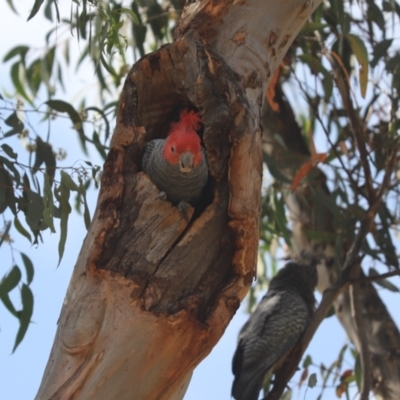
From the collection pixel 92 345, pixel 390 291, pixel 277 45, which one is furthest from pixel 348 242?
pixel 92 345

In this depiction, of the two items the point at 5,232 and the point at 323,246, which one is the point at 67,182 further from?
the point at 323,246

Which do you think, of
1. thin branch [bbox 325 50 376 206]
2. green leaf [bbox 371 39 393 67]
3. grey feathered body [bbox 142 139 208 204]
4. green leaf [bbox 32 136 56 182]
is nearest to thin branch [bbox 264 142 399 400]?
thin branch [bbox 325 50 376 206]

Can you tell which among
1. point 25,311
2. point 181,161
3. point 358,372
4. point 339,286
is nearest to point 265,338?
point 358,372

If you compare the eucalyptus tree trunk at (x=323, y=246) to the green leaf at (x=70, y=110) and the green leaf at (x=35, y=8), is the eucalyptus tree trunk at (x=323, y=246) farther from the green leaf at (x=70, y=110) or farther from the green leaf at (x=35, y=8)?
the green leaf at (x=35, y=8)

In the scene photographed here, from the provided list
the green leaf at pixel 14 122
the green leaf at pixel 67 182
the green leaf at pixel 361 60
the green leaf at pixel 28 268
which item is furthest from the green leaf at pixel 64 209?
the green leaf at pixel 361 60

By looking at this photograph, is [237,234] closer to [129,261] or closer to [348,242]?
[129,261]

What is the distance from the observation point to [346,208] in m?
3.93

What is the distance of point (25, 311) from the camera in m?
2.92

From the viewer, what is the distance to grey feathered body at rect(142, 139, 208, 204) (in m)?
2.52

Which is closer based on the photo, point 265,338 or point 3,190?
point 3,190

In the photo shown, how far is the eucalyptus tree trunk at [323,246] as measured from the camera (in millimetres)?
Result: 3703

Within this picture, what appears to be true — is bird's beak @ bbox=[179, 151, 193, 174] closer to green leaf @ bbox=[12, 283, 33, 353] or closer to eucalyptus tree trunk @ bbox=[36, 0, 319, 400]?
eucalyptus tree trunk @ bbox=[36, 0, 319, 400]

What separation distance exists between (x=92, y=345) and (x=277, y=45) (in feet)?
3.80

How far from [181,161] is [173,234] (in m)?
0.46
